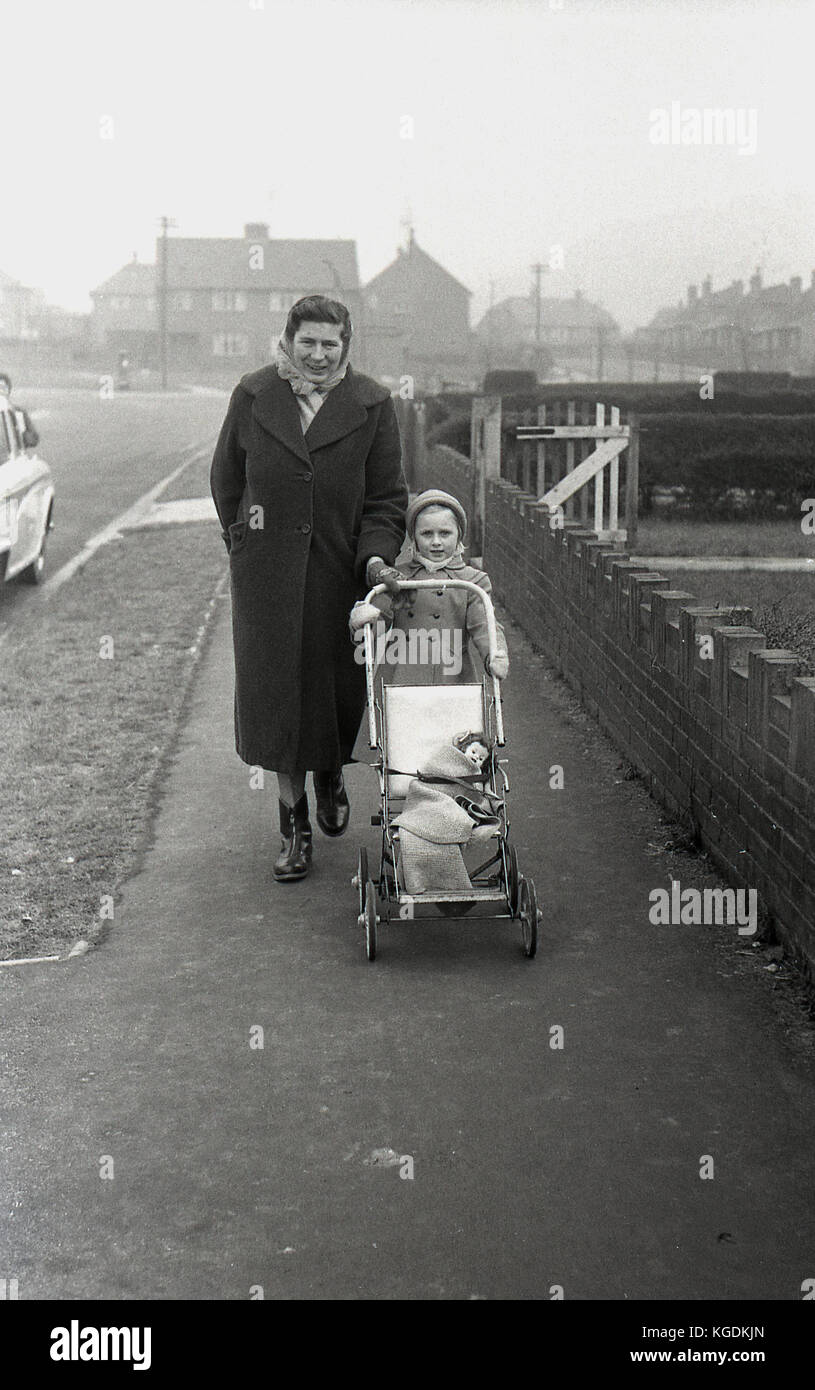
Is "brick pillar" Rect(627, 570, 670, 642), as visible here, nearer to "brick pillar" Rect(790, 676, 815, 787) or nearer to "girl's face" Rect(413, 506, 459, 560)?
"girl's face" Rect(413, 506, 459, 560)

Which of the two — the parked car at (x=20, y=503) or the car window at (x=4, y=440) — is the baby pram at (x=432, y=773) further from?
the car window at (x=4, y=440)

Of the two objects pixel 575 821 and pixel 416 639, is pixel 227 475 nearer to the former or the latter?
pixel 416 639

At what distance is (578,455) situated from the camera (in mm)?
16328

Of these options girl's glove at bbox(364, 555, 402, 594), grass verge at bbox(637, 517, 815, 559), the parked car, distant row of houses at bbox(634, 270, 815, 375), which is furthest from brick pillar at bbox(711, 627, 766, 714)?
distant row of houses at bbox(634, 270, 815, 375)

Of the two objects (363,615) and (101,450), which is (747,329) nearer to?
(101,450)

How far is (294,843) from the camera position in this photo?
19.6 ft

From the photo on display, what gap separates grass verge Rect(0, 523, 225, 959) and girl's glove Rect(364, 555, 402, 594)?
1.45m

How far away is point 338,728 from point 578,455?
10.9 m

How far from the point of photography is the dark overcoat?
18.9 feet

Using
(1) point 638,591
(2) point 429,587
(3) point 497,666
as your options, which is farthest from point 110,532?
(3) point 497,666

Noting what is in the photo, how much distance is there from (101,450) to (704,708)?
2857 centimetres

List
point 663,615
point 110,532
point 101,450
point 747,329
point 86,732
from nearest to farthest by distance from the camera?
point 663,615
point 86,732
point 110,532
point 101,450
point 747,329

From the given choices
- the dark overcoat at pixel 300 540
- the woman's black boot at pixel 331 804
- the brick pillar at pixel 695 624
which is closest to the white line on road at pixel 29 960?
the dark overcoat at pixel 300 540

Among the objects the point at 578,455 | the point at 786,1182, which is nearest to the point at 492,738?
the point at 786,1182
